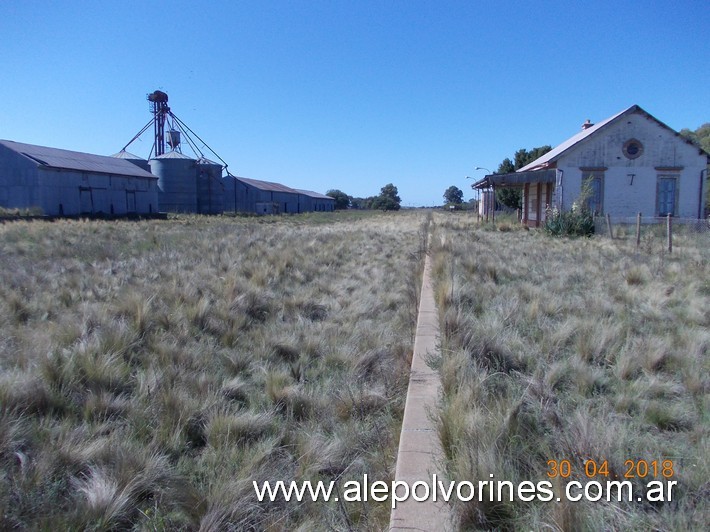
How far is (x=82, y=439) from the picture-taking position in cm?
369

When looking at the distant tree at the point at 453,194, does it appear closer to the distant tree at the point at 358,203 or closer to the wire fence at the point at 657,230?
the distant tree at the point at 358,203

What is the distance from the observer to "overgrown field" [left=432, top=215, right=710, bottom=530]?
280 centimetres

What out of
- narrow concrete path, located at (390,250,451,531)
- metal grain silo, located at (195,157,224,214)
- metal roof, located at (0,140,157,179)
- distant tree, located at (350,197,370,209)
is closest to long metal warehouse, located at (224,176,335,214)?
metal grain silo, located at (195,157,224,214)

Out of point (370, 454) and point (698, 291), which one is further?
point (698, 291)

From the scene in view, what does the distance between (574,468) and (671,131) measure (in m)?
27.5

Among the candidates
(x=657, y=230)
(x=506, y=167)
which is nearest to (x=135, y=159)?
(x=506, y=167)

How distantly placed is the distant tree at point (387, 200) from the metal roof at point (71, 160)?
80.1m

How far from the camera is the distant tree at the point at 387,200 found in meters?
137

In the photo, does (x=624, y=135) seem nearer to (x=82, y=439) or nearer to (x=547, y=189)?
(x=547, y=189)

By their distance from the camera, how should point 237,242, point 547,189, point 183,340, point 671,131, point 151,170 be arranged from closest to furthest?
1. point 183,340
2. point 237,242
3. point 671,131
4. point 547,189
5. point 151,170

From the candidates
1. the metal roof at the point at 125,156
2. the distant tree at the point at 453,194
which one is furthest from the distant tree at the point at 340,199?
the metal roof at the point at 125,156

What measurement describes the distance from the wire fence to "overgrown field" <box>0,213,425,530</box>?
11079 millimetres

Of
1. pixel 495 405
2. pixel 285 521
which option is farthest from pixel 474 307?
pixel 285 521

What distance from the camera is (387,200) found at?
A: 457 feet
